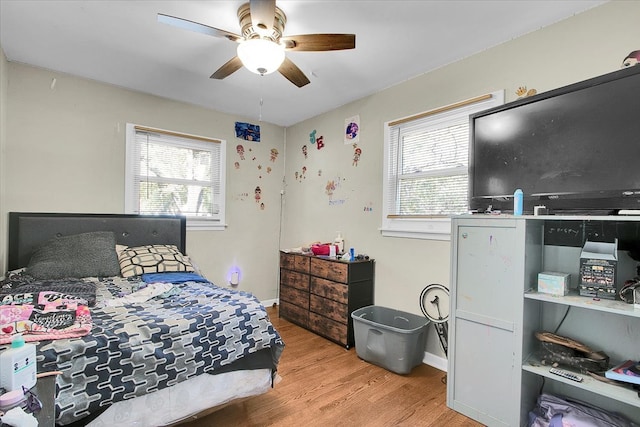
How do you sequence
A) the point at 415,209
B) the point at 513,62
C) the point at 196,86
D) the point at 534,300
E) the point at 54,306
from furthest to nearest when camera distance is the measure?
1. the point at 196,86
2. the point at 415,209
3. the point at 513,62
4. the point at 534,300
5. the point at 54,306

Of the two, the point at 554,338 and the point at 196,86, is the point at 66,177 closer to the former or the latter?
the point at 196,86

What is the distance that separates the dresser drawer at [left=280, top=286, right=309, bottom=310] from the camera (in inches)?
133

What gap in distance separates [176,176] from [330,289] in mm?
2123

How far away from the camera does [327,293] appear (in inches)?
122

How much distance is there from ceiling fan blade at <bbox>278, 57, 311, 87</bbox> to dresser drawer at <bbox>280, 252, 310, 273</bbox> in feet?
5.86

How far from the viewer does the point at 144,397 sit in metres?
1.46

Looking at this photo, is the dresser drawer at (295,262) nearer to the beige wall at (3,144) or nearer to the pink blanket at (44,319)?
the pink blanket at (44,319)

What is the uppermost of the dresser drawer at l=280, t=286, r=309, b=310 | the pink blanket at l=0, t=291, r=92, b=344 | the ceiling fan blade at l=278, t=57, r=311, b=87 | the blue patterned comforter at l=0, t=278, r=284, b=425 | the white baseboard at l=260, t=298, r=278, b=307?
the ceiling fan blade at l=278, t=57, r=311, b=87

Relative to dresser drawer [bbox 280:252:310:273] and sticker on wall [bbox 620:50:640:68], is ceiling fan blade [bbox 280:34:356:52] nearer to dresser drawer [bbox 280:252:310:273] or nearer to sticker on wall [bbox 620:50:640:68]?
sticker on wall [bbox 620:50:640:68]

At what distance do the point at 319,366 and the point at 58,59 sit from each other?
3326mm

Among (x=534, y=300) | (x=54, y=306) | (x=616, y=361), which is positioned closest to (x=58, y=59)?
(x=54, y=306)

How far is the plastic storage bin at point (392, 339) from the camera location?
7.86 ft

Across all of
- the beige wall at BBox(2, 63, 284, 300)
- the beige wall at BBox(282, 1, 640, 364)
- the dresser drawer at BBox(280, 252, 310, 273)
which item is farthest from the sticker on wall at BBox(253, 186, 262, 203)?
the dresser drawer at BBox(280, 252, 310, 273)

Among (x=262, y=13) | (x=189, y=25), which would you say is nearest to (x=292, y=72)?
(x=262, y=13)
